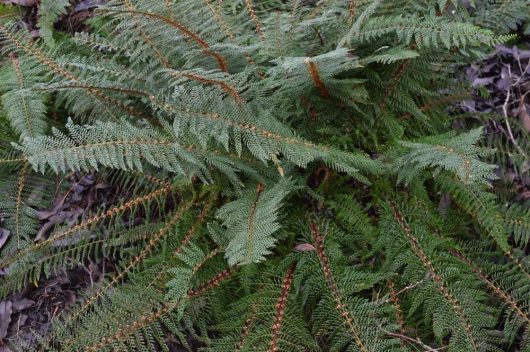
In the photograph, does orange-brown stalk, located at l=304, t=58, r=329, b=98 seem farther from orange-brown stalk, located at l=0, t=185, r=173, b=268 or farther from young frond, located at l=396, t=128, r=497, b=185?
orange-brown stalk, located at l=0, t=185, r=173, b=268

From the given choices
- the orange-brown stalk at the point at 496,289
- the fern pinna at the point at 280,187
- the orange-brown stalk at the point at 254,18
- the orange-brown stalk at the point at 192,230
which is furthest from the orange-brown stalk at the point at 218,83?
the orange-brown stalk at the point at 496,289

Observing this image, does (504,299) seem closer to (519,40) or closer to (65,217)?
(519,40)

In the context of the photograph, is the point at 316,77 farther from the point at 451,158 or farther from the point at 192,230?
the point at 192,230

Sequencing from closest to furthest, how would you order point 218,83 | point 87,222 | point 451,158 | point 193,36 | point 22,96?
1. point 451,158
2. point 218,83
3. point 193,36
4. point 87,222
5. point 22,96

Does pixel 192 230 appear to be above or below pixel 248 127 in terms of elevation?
below

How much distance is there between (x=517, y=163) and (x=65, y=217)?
2335 mm

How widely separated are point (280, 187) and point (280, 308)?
0.51 meters

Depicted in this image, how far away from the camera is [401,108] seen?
8.46 ft

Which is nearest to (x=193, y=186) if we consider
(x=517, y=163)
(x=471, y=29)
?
(x=471, y=29)

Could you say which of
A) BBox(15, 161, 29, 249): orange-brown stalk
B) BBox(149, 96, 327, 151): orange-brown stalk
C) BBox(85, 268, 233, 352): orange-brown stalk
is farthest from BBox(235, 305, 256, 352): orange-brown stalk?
BBox(15, 161, 29, 249): orange-brown stalk

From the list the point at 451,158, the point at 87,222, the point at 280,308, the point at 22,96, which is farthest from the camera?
the point at 22,96

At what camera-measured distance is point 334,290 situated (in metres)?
2.23

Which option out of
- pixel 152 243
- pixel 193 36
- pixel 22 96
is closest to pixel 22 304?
pixel 152 243

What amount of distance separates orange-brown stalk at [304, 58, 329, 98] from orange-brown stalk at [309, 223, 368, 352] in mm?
618
